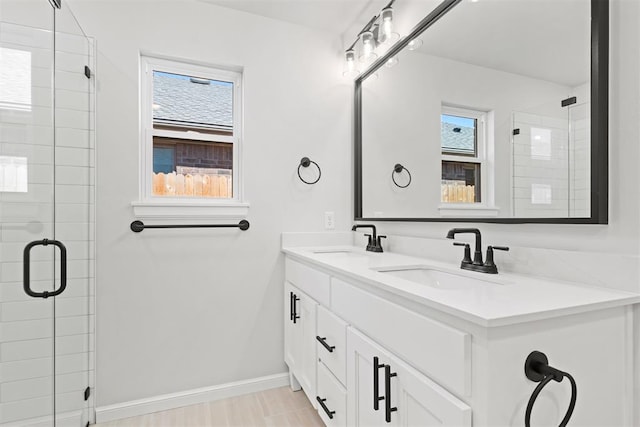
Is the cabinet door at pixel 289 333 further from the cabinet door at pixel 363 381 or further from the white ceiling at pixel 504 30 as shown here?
the white ceiling at pixel 504 30

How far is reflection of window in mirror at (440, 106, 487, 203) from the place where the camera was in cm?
146

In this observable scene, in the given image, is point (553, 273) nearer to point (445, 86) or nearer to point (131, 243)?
A: point (445, 86)

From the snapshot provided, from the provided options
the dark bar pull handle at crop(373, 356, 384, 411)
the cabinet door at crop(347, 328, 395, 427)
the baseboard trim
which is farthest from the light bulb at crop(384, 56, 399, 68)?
the baseboard trim

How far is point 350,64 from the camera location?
221 centimetres

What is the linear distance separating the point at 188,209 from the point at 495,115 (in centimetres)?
162

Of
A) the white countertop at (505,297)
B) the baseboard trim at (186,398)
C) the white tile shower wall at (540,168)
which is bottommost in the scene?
the baseboard trim at (186,398)

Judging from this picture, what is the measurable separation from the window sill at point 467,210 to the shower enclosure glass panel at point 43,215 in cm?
169

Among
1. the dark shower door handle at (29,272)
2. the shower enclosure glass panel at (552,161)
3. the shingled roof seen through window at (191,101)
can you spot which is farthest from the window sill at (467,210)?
the dark shower door handle at (29,272)

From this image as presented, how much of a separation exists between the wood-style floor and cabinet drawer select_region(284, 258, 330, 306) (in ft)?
2.26

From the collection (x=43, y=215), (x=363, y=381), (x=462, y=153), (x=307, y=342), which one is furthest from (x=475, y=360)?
(x=43, y=215)

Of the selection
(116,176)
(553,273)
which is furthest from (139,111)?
(553,273)

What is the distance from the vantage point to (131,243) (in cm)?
189

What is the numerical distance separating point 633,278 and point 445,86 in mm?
1093

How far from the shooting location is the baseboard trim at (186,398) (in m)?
1.84
